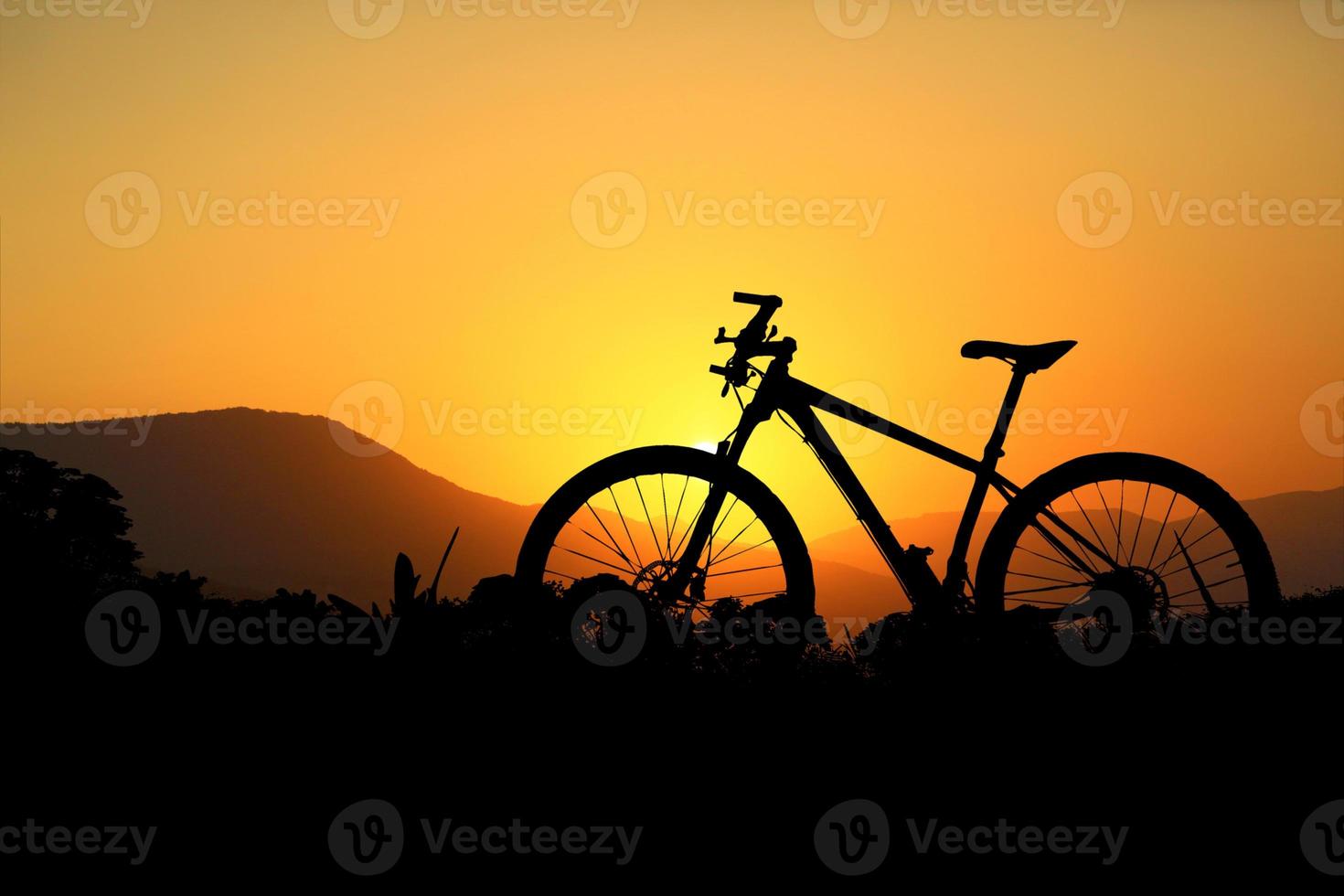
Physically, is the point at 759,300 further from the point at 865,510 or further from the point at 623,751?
the point at 623,751

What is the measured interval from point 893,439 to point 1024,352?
851 mm

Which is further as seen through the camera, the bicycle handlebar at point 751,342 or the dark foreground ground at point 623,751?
the bicycle handlebar at point 751,342

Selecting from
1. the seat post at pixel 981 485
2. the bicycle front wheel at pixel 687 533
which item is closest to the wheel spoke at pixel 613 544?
the bicycle front wheel at pixel 687 533

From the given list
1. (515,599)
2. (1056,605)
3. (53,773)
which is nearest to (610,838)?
(515,599)

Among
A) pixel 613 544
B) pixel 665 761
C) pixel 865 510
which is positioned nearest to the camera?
pixel 665 761

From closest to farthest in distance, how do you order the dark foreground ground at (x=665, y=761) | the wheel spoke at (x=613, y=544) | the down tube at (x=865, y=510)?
the dark foreground ground at (x=665, y=761)
the wheel spoke at (x=613, y=544)
the down tube at (x=865, y=510)

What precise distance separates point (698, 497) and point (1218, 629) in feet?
9.05

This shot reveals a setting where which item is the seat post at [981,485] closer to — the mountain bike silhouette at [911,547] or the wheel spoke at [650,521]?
the mountain bike silhouette at [911,547]

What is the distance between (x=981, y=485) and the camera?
218 inches

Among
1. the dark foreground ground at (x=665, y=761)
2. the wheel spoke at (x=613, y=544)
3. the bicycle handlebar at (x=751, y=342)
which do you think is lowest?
the dark foreground ground at (x=665, y=761)

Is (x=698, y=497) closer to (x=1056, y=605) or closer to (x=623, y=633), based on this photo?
(x=623, y=633)

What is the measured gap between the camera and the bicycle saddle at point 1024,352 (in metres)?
5.54

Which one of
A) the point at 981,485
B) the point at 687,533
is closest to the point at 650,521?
the point at 687,533

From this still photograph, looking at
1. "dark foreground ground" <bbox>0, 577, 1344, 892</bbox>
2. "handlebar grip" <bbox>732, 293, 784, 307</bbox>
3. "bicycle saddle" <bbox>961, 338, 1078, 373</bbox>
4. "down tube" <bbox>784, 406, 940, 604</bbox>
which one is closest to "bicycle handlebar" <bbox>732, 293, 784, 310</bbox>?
"handlebar grip" <bbox>732, 293, 784, 307</bbox>
